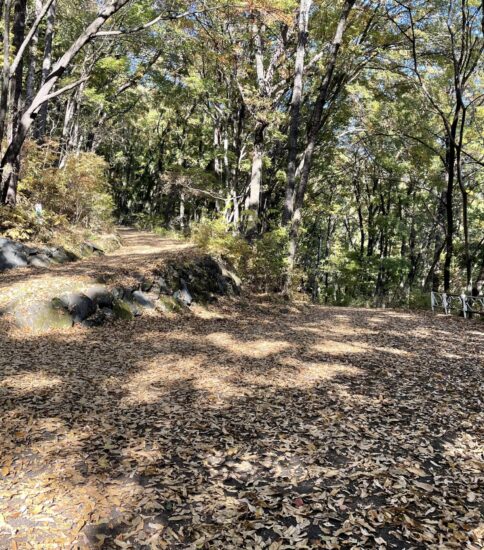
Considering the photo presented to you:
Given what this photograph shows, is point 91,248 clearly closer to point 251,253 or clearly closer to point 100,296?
point 100,296

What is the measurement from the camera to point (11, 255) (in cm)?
1069

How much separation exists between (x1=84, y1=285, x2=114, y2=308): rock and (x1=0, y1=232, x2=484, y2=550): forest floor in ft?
2.73

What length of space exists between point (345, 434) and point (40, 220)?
11.2m

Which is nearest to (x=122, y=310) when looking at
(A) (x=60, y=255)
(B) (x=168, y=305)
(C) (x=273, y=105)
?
(B) (x=168, y=305)

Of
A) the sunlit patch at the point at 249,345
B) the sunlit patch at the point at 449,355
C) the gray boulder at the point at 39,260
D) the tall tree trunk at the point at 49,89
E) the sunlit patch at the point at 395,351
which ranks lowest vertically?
the sunlit patch at the point at 249,345

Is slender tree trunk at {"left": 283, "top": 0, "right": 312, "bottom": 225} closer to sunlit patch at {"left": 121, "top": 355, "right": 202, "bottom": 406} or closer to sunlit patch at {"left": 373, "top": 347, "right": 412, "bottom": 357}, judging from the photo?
sunlit patch at {"left": 373, "top": 347, "right": 412, "bottom": 357}

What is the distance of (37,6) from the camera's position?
1458cm

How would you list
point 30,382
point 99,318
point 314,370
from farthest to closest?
point 99,318 → point 314,370 → point 30,382

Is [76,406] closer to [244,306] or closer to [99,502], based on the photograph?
[99,502]

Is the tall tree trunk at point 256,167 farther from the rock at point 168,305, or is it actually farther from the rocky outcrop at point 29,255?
the rocky outcrop at point 29,255

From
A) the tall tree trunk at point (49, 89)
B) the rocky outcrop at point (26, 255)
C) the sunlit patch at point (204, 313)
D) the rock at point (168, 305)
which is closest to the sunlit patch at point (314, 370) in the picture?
the sunlit patch at point (204, 313)

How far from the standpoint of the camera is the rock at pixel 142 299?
1013 centimetres

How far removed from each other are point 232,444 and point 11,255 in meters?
8.74

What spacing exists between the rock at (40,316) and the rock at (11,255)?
271 cm
